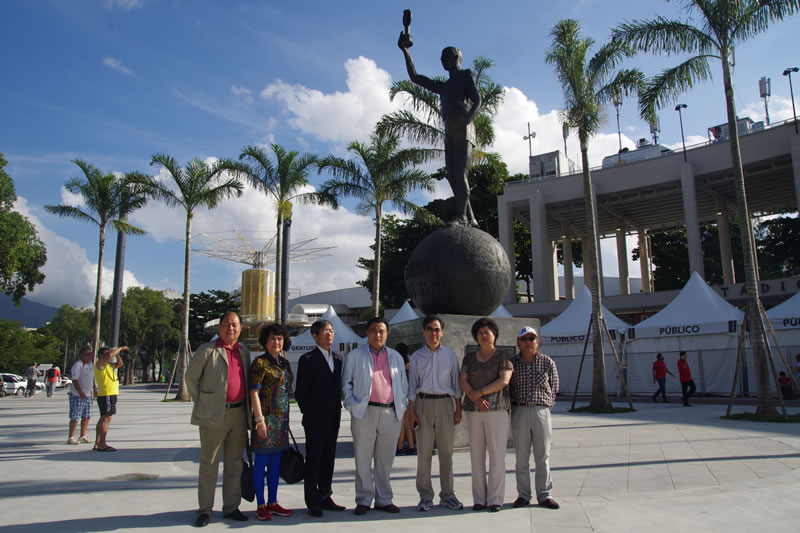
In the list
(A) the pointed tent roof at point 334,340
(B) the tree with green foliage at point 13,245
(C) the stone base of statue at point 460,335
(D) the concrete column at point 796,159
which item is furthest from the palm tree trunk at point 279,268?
(D) the concrete column at point 796,159

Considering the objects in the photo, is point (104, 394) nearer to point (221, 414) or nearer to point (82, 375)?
point (82, 375)

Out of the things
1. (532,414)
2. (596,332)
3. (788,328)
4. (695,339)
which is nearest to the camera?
(532,414)

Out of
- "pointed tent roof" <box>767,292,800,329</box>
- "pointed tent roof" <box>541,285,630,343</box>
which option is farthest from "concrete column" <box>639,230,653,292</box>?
"pointed tent roof" <box>767,292,800,329</box>

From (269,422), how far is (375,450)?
93 cm

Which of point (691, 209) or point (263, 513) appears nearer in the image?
point (263, 513)

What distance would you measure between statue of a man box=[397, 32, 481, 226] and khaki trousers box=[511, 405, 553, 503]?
403 centimetres

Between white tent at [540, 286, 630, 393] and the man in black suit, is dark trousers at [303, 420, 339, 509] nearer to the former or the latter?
the man in black suit

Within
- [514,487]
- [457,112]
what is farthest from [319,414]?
[457,112]

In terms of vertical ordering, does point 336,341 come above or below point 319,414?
above

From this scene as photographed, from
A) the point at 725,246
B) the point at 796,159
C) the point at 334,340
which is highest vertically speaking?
the point at 796,159

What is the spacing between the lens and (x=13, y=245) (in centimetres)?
2188

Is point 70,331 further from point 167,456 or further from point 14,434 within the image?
point 167,456

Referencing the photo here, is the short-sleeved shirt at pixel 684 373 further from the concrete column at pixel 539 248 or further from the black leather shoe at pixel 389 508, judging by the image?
the concrete column at pixel 539 248

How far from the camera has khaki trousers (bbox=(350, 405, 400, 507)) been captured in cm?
471
